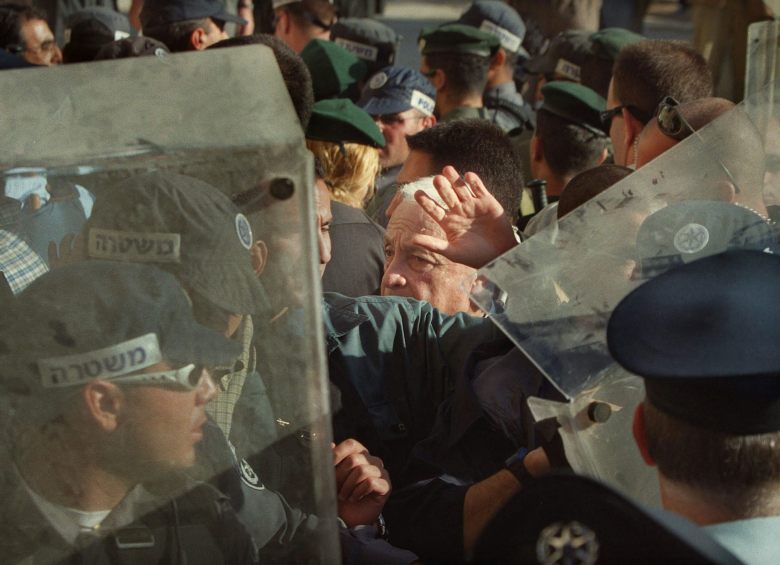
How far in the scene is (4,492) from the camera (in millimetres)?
1454

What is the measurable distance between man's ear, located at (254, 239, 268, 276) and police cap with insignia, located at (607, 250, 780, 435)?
503mm

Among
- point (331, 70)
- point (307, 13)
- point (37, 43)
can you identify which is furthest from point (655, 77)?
point (37, 43)

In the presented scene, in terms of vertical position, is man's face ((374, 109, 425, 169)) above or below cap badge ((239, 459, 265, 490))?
below

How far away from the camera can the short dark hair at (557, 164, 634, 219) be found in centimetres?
280

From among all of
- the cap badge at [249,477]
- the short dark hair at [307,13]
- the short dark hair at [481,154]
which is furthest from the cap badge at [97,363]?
the short dark hair at [307,13]

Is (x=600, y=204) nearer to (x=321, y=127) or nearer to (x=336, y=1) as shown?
(x=321, y=127)

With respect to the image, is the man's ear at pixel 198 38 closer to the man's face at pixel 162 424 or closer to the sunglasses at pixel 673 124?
the sunglasses at pixel 673 124

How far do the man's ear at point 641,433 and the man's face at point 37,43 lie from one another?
511 centimetres

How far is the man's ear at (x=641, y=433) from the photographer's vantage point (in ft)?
5.00

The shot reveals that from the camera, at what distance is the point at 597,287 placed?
175 centimetres

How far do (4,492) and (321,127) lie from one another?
2706 mm

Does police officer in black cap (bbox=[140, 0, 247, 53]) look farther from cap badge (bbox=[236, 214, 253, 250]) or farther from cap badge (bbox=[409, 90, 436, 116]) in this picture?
cap badge (bbox=[236, 214, 253, 250])

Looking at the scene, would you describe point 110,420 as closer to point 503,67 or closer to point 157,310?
point 157,310

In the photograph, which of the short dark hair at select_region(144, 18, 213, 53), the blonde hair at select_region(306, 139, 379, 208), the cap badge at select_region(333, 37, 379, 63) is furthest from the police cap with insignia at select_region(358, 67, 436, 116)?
the cap badge at select_region(333, 37, 379, 63)
